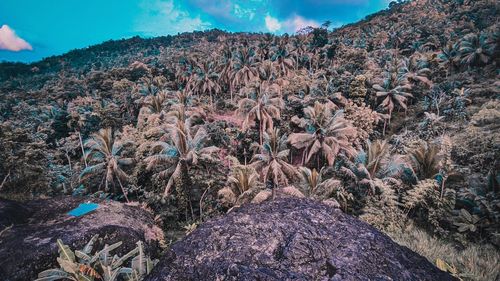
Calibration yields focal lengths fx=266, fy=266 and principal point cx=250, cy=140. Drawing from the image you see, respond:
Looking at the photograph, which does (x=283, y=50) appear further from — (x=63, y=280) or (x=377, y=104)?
(x=63, y=280)

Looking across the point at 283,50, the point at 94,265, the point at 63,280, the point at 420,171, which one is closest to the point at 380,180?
the point at 420,171

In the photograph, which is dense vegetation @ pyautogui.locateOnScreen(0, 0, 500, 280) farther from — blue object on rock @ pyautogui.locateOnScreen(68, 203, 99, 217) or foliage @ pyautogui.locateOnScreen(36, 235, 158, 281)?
foliage @ pyautogui.locateOnScreen(36, 235, 158, 281)

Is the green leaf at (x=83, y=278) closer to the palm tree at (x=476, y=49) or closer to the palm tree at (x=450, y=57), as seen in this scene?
the palm tree at (x=476, y=49)

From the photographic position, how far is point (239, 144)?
119 ft

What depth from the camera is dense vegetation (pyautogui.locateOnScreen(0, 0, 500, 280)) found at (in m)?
17.3

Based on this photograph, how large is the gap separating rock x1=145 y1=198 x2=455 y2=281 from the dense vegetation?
14.5 ft

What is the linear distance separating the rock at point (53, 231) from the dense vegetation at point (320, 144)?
5.05m

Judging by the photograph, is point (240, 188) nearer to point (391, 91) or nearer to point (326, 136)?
point (326, 136)

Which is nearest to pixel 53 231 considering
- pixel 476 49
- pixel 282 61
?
pixel 282 61

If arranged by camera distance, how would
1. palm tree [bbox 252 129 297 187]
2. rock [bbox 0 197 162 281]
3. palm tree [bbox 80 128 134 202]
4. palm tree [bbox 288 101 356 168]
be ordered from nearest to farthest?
rock [bbox 0 197 162 281] < palm tree [bbox 80 128 134 202] < palm tree [bbox 252 129 297 187] < palm tree [bbox 288 101 356 168]

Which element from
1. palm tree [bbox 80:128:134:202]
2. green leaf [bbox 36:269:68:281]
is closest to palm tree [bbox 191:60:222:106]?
palm tree [bbox 80:128:134:202]

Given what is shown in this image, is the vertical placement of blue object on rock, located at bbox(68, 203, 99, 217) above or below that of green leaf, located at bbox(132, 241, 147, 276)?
below

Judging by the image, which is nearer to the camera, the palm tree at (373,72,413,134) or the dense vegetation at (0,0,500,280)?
the dense vegetation at (0,0,500,280)

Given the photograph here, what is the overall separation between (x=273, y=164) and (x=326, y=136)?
686 cm
